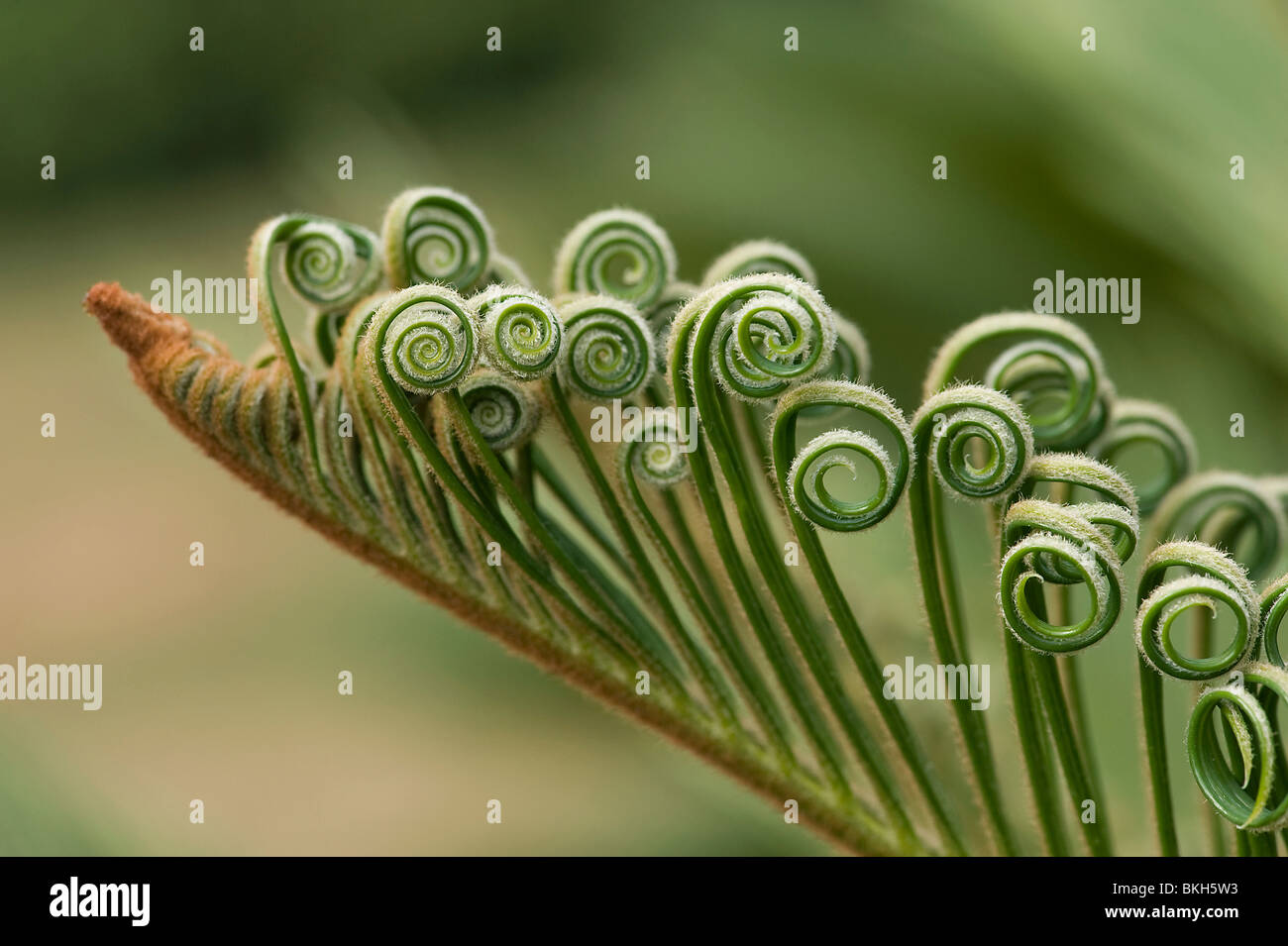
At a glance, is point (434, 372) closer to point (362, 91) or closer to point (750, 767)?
point (750, 767)

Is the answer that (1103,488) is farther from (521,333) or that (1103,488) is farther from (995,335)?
(521,333)

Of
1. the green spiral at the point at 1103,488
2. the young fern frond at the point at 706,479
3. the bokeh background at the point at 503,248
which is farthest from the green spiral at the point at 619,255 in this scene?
the bokeh background at the point at 503,248

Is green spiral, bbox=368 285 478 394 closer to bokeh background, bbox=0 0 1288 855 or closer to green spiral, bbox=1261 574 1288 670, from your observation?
green spiral, bbox=1261 574 1288 670

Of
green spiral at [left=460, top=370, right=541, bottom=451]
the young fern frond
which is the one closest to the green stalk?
the young fern frond

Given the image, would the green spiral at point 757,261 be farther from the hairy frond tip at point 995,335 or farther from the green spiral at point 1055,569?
the green spiral at point 1055,569

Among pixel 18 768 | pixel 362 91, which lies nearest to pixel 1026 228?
pixel 18 768
